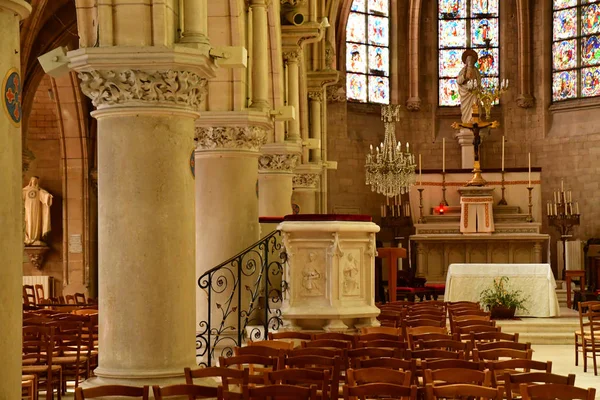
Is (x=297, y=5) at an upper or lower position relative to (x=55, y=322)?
upper

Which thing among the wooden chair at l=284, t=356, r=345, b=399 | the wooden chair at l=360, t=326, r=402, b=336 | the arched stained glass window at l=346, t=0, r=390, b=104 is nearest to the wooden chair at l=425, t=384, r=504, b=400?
the wooden chair at l=284, t=356, r=345, b=399

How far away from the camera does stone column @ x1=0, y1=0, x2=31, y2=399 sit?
4945mm

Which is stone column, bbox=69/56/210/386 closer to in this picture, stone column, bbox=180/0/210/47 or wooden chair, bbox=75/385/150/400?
stone column, bbox=180/0/210/47

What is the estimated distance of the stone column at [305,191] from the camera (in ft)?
70.1

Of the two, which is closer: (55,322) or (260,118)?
(55,322)

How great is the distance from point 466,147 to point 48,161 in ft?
34.0

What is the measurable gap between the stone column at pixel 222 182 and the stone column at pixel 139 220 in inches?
Answer: 156

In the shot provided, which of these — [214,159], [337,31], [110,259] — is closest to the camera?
[110,259]

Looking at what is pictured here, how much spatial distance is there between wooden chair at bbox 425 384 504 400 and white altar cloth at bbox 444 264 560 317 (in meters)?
11.7

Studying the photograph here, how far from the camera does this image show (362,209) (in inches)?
1075

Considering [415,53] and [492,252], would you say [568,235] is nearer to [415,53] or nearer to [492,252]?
[492,252]

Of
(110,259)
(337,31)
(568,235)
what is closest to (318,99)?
(337,31)

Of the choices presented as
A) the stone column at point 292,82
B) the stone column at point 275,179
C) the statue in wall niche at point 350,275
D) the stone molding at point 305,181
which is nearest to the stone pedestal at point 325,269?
the statue in wall niche at point 350,275

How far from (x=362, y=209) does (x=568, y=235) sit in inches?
217
